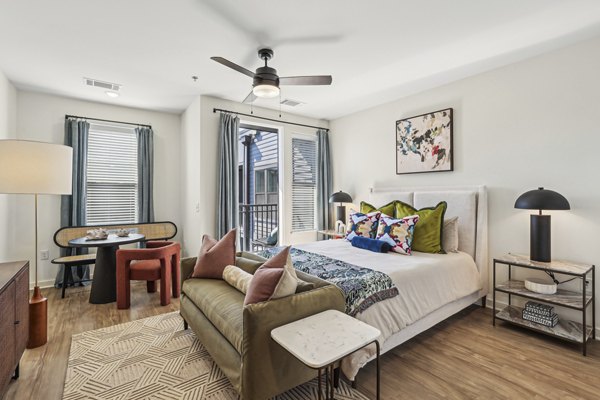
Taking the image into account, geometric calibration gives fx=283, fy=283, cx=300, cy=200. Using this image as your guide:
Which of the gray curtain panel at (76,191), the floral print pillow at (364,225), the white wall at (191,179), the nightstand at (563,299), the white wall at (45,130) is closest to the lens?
the nightstand at (563,299)

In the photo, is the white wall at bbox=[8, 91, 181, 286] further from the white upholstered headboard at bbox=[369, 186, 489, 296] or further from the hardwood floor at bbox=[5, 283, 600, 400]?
the white upholstered headboard at bbox=[369, 186, 489, 296]

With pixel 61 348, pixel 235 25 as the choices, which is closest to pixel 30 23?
pixel 235 25

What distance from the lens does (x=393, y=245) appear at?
121 inches

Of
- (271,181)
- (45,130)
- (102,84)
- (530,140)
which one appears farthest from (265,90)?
(45,130)

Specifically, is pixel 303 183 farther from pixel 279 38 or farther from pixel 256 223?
pixel 279 38

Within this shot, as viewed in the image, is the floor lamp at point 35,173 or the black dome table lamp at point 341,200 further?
the black dome table lamp at point 341,200

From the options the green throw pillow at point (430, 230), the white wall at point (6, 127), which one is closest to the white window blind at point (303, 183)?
the green throw pillow at point (430, 230)

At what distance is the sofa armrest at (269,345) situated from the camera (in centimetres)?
149

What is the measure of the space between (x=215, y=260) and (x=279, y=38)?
211 centimetres

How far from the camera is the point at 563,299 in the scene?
2.44m

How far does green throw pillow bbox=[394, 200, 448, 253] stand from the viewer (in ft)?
10.2

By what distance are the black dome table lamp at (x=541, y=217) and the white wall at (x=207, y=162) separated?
3.27 m

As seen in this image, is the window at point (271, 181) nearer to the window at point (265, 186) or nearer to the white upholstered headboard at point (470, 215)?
the window at point (265, 186)

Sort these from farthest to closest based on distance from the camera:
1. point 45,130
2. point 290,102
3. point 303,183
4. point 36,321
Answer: point 303,183
point 290,102
point 45,130
point 36,321
